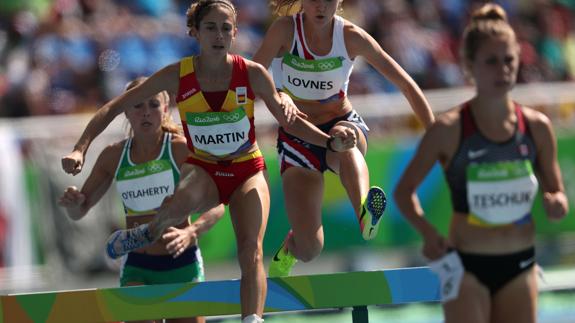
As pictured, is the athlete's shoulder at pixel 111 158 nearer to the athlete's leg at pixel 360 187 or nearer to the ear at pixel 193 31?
the ear at pixel 193 31

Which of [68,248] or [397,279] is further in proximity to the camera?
[68,248]

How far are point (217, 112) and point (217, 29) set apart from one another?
1.42 ft

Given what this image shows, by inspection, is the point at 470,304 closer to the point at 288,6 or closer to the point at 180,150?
the point at 180,150

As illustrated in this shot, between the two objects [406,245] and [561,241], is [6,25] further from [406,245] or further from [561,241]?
[561,241]

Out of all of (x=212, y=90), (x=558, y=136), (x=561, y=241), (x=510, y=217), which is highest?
(x=212, y=90)

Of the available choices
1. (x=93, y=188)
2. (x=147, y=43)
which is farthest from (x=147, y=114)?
(x=147, y=43)

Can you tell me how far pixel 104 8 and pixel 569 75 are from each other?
239 inches

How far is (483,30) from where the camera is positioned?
5.26 m

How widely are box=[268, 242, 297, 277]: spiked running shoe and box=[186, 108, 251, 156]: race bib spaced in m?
1.31

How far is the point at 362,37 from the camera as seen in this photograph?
721 centimetres

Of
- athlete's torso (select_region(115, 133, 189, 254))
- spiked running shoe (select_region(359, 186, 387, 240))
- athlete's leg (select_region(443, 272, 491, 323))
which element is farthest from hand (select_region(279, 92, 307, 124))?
athlete's leg (select_region(443, 272, 491, 323))

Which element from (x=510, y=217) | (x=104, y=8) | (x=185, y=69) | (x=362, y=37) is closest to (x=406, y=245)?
(x=104, y=8)

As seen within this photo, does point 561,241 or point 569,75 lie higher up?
point 569,75

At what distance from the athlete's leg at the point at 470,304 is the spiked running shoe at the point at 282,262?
268 centimetres
